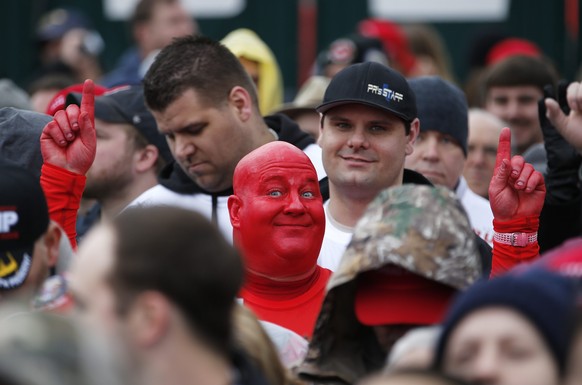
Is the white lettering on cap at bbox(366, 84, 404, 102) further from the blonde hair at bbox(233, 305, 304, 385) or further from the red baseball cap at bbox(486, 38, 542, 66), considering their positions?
the red baseball cap at bbox(486, 38, 542, 66)

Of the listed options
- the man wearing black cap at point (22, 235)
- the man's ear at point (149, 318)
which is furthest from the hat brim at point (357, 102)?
the man's ear at point (149, 318)

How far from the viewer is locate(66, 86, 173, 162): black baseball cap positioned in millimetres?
6656

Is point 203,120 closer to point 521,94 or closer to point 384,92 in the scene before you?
point 384,92

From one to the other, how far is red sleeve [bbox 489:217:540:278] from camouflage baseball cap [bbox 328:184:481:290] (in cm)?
92

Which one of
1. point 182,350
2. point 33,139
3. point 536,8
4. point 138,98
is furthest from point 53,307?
point 536,8

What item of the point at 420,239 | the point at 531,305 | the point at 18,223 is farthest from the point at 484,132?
the point at 531,305

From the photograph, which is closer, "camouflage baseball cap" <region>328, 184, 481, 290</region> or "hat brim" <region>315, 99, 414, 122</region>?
"camouflage baseball cap" <region>328, 184, 481, 290</region>

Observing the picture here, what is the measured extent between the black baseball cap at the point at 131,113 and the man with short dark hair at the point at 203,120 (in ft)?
2.14

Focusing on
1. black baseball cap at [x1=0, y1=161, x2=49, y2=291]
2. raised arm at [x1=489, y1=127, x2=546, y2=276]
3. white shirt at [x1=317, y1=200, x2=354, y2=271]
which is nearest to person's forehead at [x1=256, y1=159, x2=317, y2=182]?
white shirt at [x1=317, y1=200, x2=354, y2=271]

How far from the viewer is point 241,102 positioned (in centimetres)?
603

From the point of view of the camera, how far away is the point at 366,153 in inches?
214

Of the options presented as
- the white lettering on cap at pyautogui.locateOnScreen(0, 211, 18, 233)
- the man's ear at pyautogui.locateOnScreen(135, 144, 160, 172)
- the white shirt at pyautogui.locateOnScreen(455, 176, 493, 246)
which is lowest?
the white shirt at pyautogui.locateOnScreen(455, 176, 493, 246)

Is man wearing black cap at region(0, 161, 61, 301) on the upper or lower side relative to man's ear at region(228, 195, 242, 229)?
upper

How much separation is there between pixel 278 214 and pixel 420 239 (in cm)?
114
